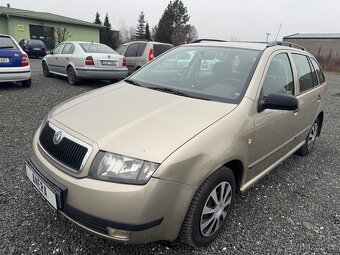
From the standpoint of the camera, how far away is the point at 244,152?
2529mm

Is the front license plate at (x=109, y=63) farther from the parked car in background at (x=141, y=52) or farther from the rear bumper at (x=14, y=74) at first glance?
the rear bumper at (x=14, y=74)

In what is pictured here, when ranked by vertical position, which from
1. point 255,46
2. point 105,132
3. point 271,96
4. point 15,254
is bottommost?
point 15,254

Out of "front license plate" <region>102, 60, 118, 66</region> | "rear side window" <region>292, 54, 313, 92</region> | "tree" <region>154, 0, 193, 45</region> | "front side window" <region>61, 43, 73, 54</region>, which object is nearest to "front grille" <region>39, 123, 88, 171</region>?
"rear side window" <region>292, 54, 313, 92</region>

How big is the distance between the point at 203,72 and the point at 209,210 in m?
1.54

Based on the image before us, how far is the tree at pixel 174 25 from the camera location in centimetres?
4809

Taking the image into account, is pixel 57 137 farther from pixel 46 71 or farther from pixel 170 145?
pixel 46 71

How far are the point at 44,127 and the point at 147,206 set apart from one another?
1.29 metres

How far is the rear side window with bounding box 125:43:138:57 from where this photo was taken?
34.6 ft

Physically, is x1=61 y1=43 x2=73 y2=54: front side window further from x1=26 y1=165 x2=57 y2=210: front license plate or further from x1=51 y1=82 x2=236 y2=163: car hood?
x1=26 y1=165 x2=57 y2=210: front license plate

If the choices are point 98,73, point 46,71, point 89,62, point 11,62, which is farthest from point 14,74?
point 46,71

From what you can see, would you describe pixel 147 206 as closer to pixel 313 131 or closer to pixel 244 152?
pixel 244 152

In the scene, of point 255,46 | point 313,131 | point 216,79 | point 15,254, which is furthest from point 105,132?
point 313,131

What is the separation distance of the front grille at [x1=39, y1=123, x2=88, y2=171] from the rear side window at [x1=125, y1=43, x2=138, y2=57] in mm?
8465

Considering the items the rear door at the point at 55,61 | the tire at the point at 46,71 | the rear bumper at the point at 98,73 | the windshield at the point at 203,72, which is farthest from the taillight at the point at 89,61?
the windshield at the point at 203,72
